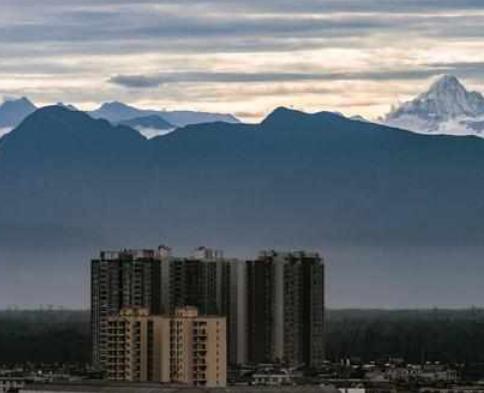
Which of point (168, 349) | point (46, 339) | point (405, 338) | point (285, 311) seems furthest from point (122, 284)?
point (405, 338)

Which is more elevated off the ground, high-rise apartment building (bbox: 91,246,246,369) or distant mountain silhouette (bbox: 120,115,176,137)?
distant mountain silhouette (bbox: 120,115,176,137)

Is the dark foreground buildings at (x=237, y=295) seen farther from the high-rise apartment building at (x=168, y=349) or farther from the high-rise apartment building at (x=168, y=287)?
the high-rise apartment building at (x=168, y=349)

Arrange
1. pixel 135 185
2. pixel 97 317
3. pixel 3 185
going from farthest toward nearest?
pixel 135 185, pixel 3 185, pixel 97 317

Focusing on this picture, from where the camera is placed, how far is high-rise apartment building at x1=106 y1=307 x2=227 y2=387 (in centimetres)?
5712

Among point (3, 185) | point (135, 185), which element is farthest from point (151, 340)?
point (135, 185)

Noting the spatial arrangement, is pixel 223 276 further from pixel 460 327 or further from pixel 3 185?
pixel 3 185

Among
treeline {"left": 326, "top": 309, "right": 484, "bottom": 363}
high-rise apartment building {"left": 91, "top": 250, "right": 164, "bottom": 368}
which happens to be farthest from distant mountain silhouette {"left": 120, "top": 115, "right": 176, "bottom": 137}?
high-rise apartment building {"left": 91, "top": 250, "right": 164, "bottom": 368}

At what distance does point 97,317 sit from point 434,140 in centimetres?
8139

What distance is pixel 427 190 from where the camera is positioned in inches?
6393

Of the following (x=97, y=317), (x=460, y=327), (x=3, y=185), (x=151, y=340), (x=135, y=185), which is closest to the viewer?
(x=151, y=340)

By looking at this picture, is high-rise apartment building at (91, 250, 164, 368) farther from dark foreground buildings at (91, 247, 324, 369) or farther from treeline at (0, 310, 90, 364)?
treeline at (0, 310, 90, 364)

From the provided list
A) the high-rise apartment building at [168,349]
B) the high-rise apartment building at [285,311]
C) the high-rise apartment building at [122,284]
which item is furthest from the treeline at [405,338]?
the high-rise apartment building at [168,349]

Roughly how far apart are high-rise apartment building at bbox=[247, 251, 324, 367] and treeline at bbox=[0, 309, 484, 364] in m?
3.05

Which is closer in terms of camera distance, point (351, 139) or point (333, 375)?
point (333, 375)
